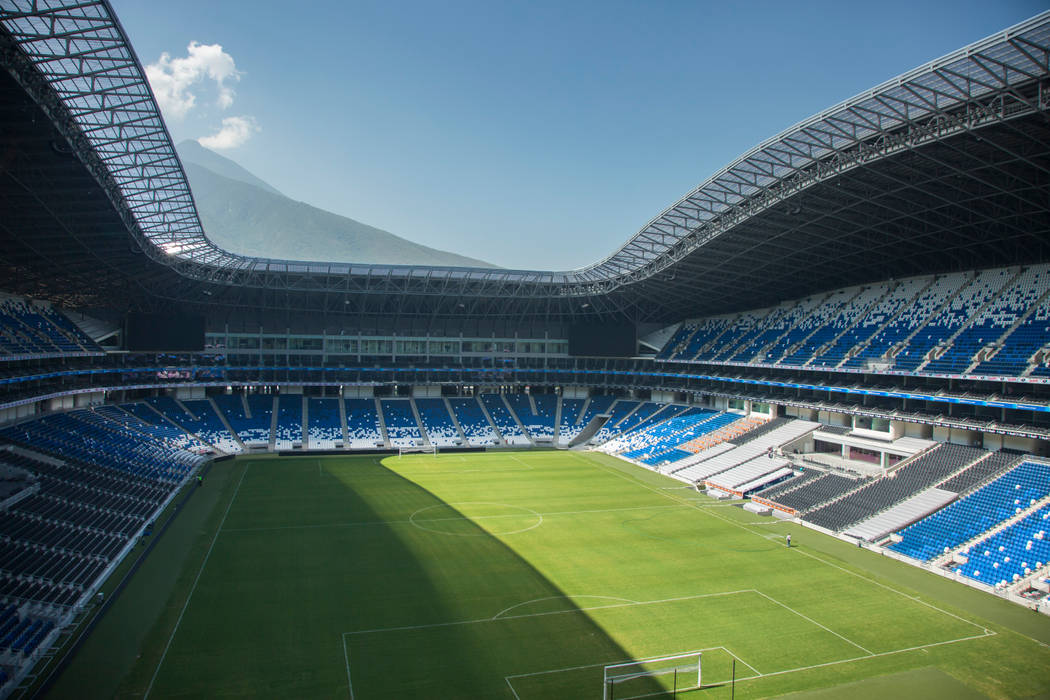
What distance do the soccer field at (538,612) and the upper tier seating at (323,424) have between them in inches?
747

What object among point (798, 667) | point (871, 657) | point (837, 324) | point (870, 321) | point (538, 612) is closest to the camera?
point (798, 667)

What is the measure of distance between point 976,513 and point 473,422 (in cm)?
4355

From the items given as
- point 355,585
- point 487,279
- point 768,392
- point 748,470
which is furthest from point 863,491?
point 487,279

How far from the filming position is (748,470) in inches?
1719

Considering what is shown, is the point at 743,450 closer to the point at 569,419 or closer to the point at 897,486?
the point at 897,486

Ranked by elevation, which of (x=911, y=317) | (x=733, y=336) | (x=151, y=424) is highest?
(x=911, y=317)

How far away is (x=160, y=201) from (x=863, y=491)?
43.9 metres

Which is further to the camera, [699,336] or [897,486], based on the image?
[699,336]

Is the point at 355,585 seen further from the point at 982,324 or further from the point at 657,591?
the point at 982,324

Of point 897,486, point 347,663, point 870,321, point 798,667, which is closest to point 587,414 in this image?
point 870,321

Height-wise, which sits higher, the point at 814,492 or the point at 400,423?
the point at 400,423

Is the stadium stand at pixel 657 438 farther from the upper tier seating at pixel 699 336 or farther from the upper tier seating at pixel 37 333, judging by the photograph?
the upper tier seating at pixel 37 333

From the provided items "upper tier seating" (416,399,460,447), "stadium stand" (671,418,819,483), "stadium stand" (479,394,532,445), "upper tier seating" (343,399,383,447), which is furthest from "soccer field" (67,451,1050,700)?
"stadium stand" (479,394,532,445)

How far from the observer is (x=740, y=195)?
38.8m
